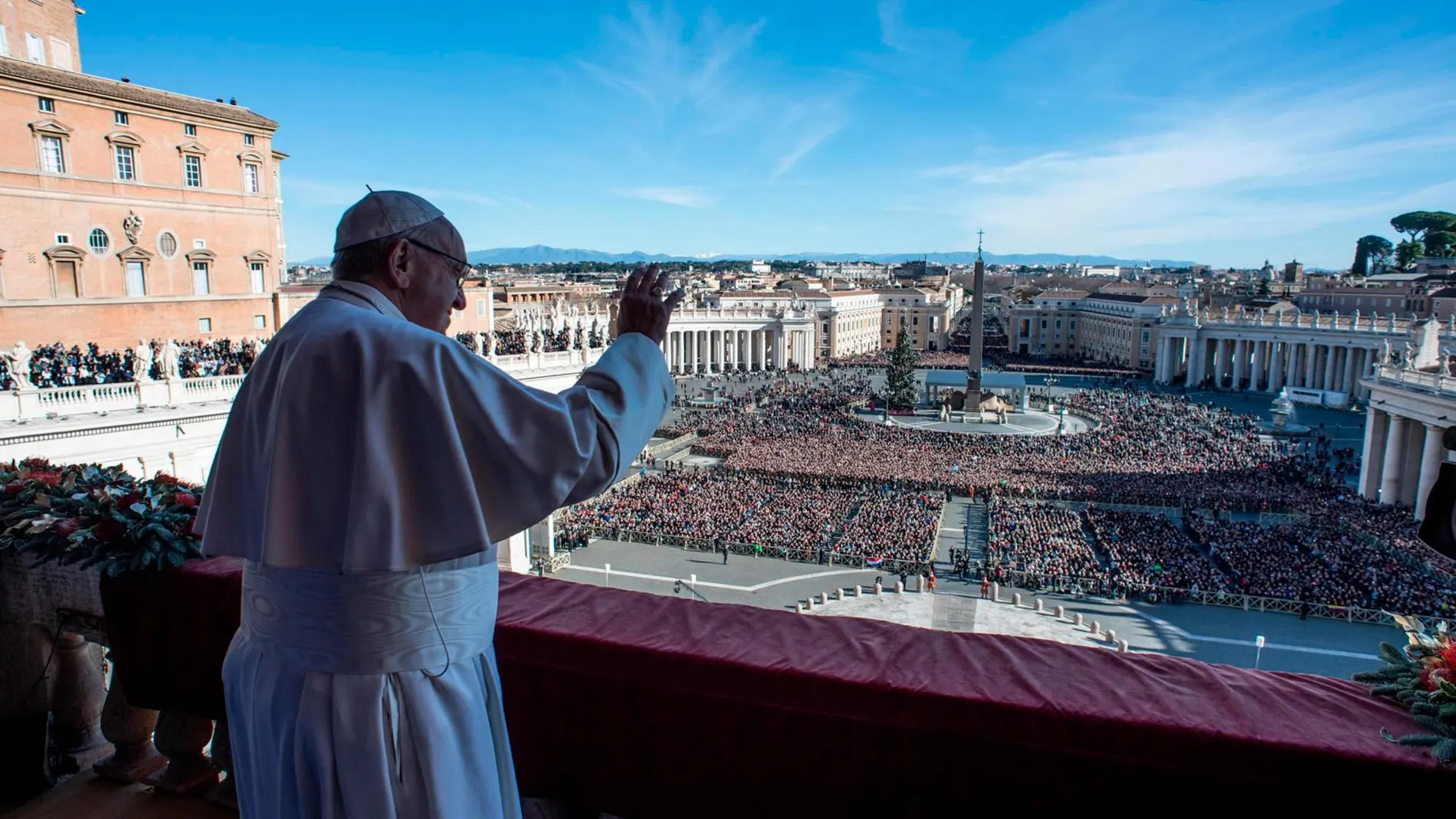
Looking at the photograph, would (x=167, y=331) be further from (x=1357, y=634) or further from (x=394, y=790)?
(x=1357, y=634)

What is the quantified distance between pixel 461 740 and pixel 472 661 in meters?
0.15

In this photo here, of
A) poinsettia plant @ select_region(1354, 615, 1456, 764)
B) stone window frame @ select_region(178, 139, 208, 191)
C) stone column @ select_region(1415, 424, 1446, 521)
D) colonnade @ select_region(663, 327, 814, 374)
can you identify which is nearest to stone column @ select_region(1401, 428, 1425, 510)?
stone column @ select_region(1415, 424, 1446, 521)

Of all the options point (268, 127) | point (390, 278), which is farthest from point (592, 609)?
point (268, 127)

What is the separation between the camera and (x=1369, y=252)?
112 meters

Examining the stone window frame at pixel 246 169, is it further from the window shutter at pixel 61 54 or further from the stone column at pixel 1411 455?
the stone column at pixel 1411 455

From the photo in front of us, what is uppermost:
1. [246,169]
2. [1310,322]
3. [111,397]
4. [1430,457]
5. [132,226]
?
[246,169]

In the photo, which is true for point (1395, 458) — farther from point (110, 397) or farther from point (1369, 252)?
point (1369, 252)

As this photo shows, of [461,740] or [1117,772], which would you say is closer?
[461,740]

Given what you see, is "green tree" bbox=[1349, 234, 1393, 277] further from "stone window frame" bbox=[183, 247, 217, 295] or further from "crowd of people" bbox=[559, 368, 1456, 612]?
"stone window frame" bbox=[183, 247, 217, 295]

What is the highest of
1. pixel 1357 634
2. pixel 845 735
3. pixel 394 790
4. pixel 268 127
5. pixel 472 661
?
pixel 268 127

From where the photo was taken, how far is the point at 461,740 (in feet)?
5.66

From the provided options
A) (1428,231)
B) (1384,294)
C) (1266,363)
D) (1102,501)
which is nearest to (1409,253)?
(1428,231)

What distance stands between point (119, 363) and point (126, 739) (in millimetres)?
12382

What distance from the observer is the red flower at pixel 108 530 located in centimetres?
315
